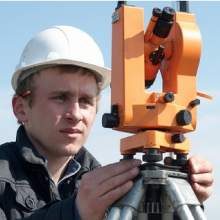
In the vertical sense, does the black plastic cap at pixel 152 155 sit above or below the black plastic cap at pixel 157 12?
below

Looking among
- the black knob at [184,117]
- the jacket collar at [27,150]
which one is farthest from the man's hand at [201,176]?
the jacket collar at [27,150]

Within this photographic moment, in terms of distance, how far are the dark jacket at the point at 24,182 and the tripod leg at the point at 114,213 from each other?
66 centimetres

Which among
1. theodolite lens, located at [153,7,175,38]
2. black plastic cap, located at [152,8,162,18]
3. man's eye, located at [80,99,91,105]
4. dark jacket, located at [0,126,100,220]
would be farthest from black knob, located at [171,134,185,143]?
man's eye, located at [80,99,91,105]

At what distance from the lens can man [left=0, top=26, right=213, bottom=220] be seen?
11.0 feet

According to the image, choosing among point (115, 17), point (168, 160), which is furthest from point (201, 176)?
point (115, 17)

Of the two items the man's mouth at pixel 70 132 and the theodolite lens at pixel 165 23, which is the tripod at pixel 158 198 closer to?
the theodolite lens at pixel 165 23

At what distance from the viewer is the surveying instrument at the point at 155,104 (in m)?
2.94

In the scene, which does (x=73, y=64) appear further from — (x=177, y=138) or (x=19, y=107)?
(x=177, y=138)

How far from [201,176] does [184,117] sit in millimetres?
451

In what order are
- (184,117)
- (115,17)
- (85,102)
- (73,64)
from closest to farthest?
(184,117) → (115,17) → (85,102) → (73,64)

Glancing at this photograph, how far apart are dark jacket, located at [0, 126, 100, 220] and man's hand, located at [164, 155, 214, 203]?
1034 millimetres

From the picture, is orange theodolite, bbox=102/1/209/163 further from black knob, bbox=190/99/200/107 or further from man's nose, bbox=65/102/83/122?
man's nose, bbox=65/102/83/122

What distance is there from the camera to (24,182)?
396cm

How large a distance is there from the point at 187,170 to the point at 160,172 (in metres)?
0.38
